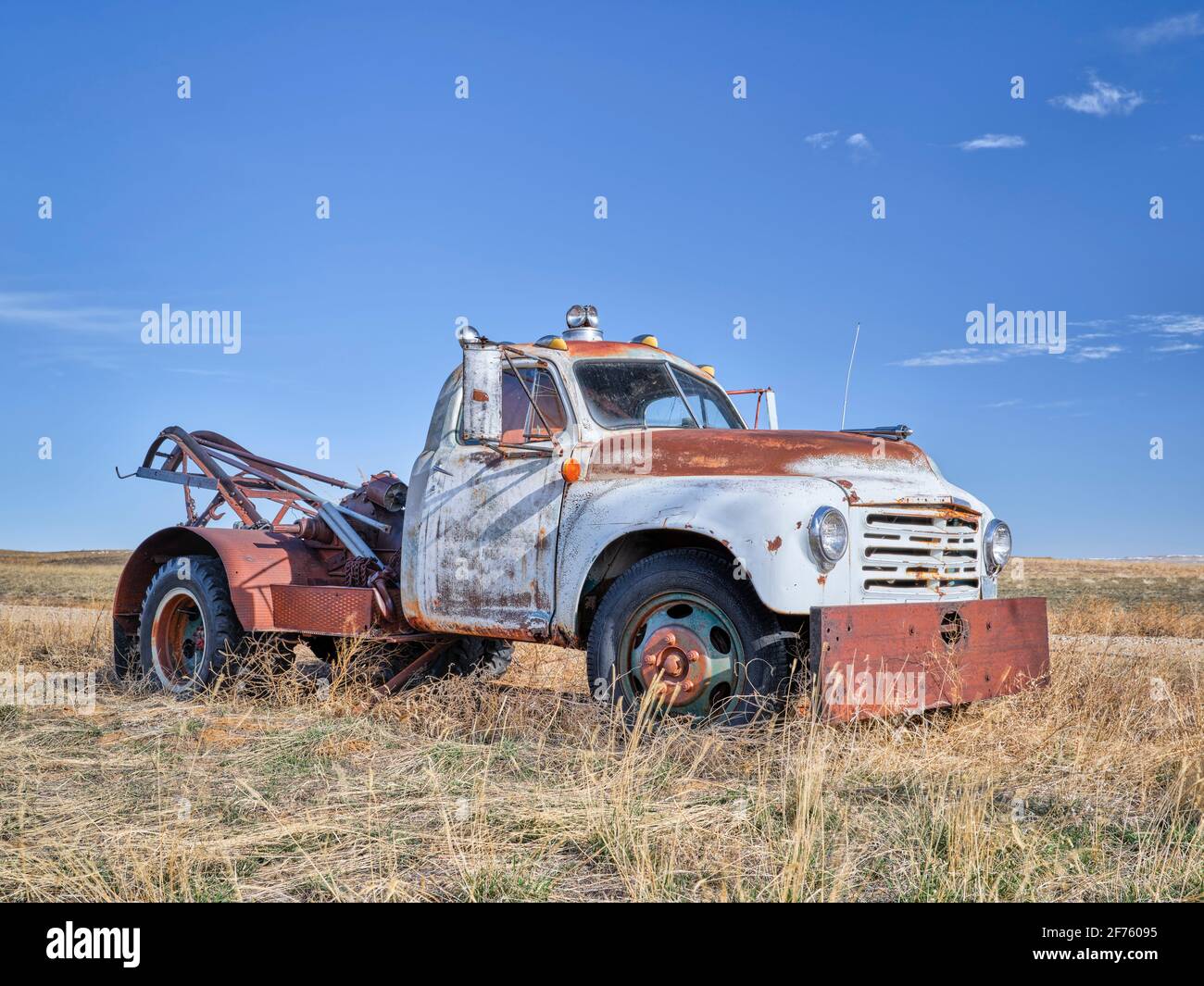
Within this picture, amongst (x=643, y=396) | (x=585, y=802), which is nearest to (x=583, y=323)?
(x=643, y=396)

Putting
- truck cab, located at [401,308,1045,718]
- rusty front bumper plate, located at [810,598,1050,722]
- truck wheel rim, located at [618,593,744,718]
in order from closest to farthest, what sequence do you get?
rusty front bumper plate, located at [810,598,1050,722] < truck cab, located at [401,308,1045,718] < truck wheel rim, located at [618,593,744,718]

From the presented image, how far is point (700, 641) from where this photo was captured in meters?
5.59

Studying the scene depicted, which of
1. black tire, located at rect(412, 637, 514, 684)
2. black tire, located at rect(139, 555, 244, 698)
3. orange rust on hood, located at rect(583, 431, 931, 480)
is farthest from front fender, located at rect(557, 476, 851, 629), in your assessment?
black tire, located at rect(139, 555, 244, 698)

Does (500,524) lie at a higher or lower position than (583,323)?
lower

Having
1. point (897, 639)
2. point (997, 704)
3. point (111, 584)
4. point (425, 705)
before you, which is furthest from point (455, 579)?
point (111, 584)

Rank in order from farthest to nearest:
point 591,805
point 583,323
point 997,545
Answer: point 583,323 → point 997,545 → point 591,805

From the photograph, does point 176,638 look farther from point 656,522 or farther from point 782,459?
point 782,459

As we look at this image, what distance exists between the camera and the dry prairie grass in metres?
3.63

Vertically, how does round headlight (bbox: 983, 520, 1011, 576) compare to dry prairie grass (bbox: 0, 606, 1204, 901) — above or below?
above

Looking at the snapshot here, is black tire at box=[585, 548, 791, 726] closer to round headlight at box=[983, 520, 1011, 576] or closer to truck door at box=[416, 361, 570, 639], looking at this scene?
truck door at box=[416, 361, 570, 639]

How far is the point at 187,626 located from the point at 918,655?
6.02m

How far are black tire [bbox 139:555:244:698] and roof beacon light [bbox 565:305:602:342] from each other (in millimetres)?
3375
